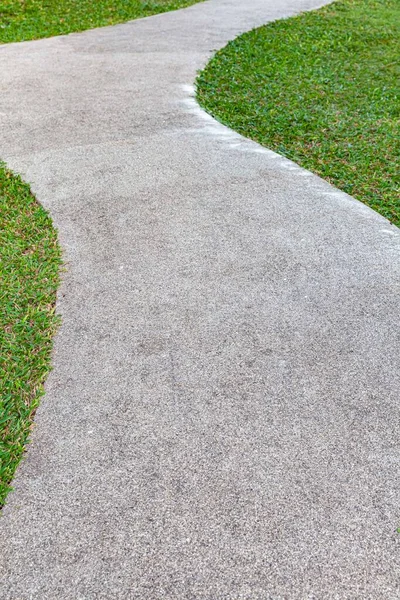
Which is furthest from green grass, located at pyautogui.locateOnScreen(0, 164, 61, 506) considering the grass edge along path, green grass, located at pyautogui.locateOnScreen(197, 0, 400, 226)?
green grass, located at pyautogui.locateOnScreen(197, 0, 400, 226)

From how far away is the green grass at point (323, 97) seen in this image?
5.63m

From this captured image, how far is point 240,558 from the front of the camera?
2.21 m

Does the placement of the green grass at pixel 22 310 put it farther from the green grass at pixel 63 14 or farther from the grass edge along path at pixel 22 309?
the green grass at pixel 63 14

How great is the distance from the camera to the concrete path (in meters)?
2.22

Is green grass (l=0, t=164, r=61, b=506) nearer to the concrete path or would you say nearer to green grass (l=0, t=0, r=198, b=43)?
the concrete path

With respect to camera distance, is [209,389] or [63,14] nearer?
[209,389]

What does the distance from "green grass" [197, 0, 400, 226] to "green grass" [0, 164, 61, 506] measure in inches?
92.8

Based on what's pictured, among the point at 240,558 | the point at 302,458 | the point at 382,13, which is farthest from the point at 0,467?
the point at 382,13

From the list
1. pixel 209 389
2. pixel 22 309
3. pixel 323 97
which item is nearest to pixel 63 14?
pixel 323 97

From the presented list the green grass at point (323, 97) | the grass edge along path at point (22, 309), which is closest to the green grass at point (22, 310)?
the grass edge along path at point (22, 309)

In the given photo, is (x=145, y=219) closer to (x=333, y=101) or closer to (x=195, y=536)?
(x=195, y=536)

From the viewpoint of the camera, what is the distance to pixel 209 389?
9.86 ft

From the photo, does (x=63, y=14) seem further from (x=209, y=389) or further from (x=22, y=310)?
(x=209, y=389)

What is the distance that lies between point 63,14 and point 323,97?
6.12 m
